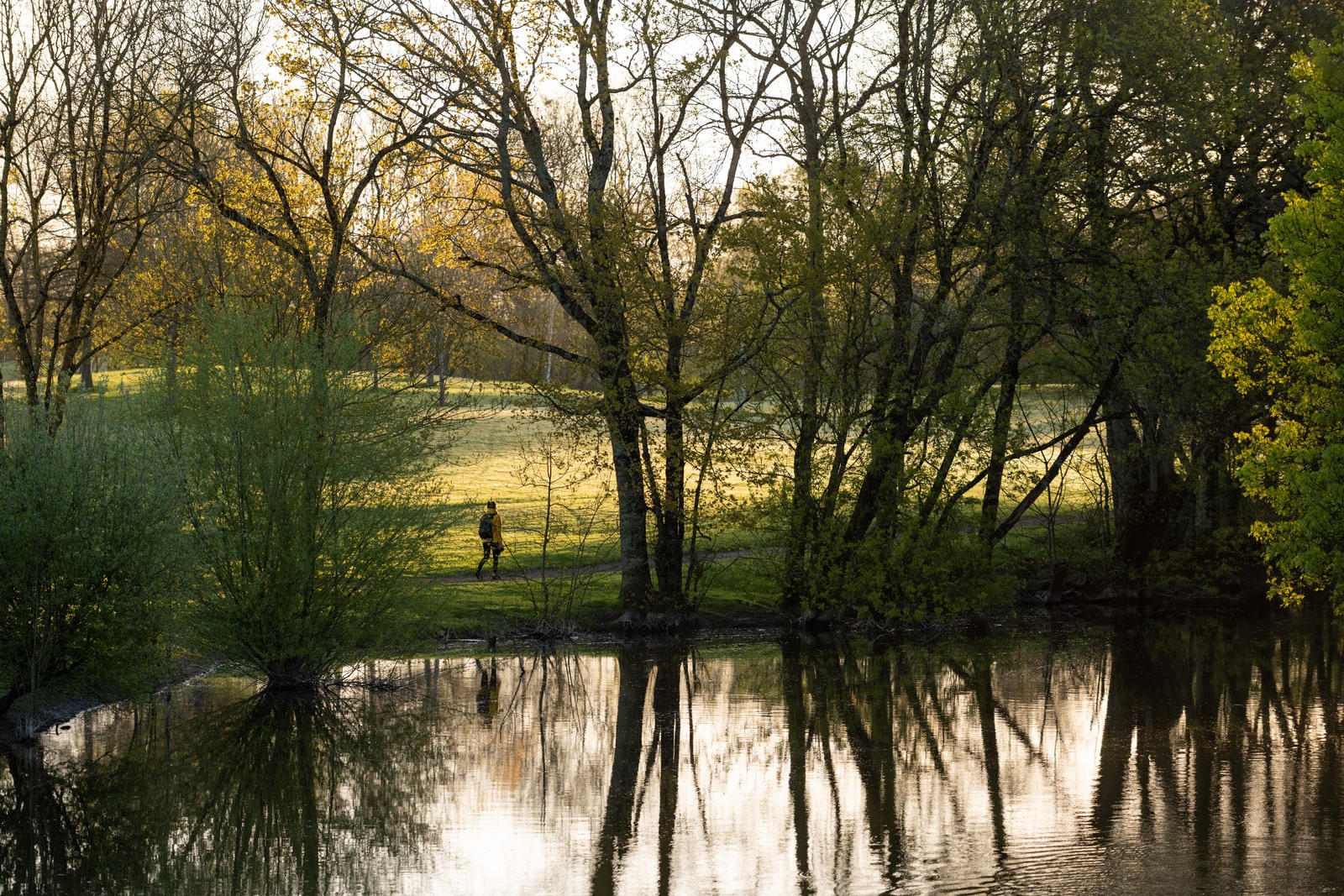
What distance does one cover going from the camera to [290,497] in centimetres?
2130

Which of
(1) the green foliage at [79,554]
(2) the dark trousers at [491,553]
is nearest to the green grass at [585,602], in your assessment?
(2) the dark trousers at [491,553]

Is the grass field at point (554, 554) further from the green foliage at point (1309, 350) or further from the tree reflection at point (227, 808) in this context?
the green foliage at point (1309, 350)

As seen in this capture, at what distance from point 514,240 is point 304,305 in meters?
5.68

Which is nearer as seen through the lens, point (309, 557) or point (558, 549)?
point (309, 557)

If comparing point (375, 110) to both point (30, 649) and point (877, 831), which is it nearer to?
point (30, 649)

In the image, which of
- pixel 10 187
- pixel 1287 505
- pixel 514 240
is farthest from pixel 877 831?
pixel 10 187

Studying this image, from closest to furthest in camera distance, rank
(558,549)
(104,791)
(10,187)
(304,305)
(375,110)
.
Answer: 1. (104,791)
2. (375,110)
3. (304,305)
4. (10,187)
5. (558,549)

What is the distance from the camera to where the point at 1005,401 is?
29016mm

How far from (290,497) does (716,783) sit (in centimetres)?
896

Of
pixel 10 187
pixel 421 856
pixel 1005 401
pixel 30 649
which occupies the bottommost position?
pixel 421 856

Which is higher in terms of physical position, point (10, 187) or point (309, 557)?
point (10, 187)

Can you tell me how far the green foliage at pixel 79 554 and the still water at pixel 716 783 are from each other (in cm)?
108

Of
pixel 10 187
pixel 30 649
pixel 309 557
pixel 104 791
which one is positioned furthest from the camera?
pixel 10 187

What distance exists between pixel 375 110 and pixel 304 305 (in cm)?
462
